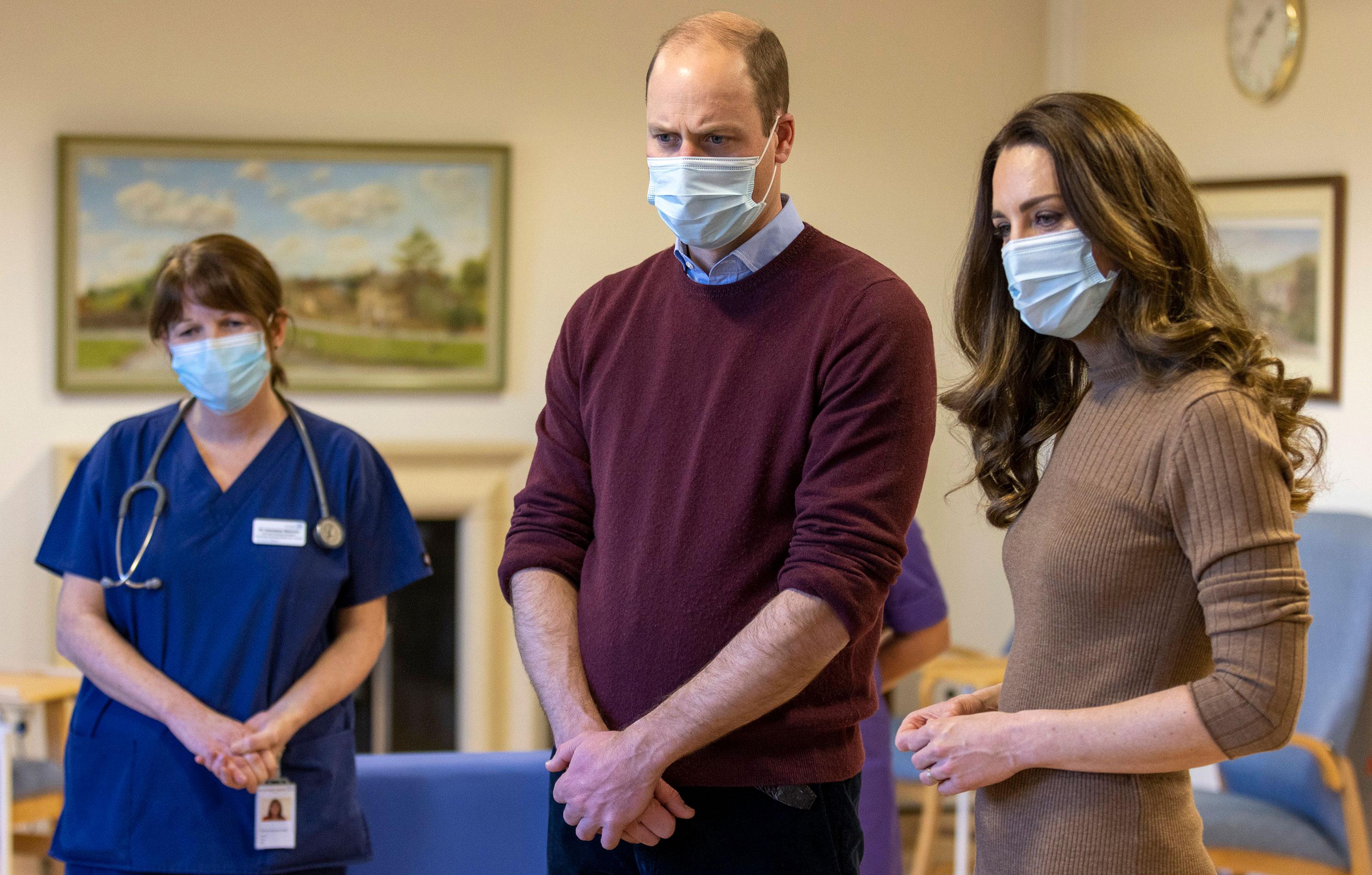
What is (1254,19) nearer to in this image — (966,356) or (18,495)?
(966,356)

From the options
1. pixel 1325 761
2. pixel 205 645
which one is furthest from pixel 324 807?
pixel 1325 761

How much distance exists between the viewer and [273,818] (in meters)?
1.88

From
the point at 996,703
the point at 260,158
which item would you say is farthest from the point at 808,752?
the point at 260,158

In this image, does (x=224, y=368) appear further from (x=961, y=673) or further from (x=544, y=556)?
(x=961, y=673)

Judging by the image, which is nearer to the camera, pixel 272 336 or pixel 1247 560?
pixel 1247 560

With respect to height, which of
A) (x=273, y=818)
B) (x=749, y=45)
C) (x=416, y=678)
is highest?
(x=749, y=45)

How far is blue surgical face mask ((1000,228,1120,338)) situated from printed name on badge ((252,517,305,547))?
118 centimetres

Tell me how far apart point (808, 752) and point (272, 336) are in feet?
3.85

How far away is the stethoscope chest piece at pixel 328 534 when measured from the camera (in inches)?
76.0

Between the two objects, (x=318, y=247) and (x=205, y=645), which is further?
(x=318, y=247)

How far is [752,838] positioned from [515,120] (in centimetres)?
346

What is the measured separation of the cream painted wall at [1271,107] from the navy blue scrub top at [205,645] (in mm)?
2843

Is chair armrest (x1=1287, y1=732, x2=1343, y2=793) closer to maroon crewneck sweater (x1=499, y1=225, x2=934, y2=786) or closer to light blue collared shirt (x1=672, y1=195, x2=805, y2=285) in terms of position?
maroon crewneck sweater (x1=499, y1=225, x2=934, y2=786)

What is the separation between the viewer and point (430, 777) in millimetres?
2260
